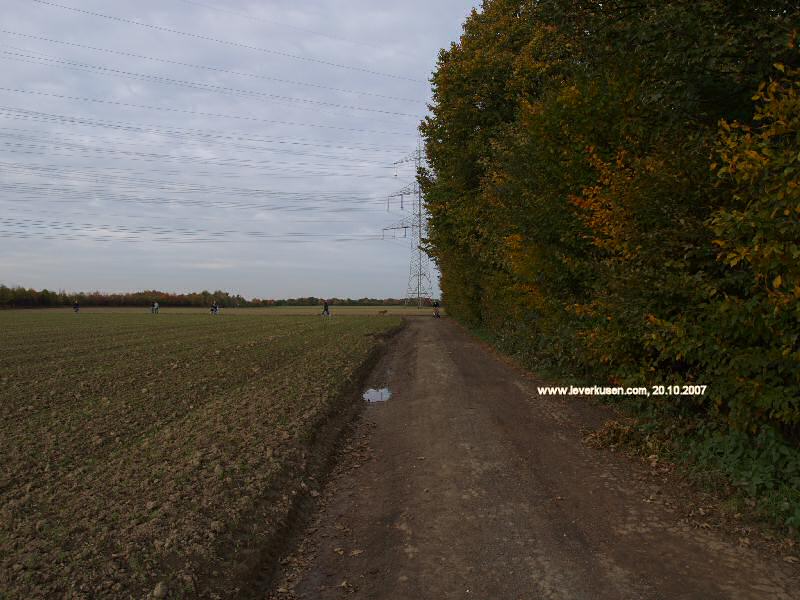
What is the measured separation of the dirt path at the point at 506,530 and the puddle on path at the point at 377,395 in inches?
130

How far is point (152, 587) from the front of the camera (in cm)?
399

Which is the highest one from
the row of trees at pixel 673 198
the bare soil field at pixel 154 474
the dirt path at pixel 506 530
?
the row of trees at pixel 673 198

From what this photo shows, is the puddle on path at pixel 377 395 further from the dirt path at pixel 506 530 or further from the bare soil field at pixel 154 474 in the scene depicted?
the dirt path at pixel 506 530

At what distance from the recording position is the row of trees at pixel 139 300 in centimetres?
7941

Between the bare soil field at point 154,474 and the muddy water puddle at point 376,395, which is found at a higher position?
the bare soil field at point 154,474

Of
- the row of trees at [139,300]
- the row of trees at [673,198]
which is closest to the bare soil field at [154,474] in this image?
the row of trees at [673,198]

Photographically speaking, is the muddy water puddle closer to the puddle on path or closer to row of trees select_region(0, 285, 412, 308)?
the puddle on path

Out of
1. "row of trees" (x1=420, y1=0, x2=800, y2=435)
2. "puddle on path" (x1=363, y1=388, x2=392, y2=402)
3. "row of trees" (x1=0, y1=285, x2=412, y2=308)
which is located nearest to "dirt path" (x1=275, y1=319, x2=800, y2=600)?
"row of trees" (x1=420, y1=0, x2=800, y2=435)

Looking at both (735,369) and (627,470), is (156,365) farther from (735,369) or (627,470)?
(735,369)

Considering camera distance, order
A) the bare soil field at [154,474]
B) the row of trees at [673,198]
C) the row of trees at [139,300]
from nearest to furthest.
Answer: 1. the bare soil field at [154,474]
2. the row of trees at [673,198]
3. the row of trees at [139,300]

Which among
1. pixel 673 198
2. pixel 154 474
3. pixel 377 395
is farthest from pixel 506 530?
pixel 377 395

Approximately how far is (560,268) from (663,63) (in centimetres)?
479

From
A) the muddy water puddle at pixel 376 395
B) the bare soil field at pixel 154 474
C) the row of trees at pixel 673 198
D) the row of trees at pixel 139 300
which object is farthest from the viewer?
the row of trees at pixel 139 300

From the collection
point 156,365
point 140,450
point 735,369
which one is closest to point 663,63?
point 735,369
